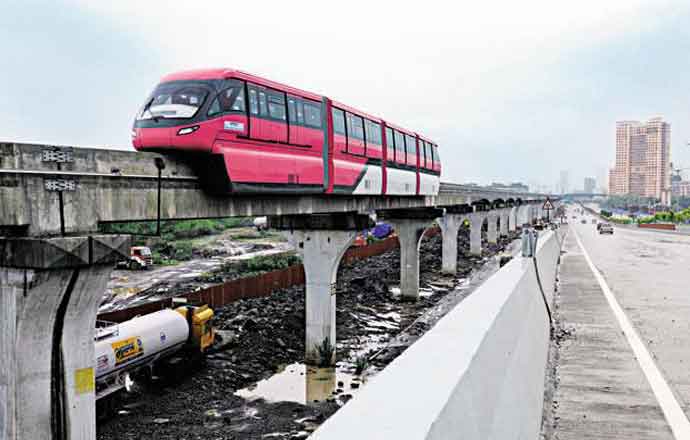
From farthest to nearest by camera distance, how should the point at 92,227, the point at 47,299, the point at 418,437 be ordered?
the point at 92,227 < the point at 47,299 < the point at 418,437

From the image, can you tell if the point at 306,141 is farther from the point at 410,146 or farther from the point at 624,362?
the point at 410,146

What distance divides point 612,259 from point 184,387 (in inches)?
1408

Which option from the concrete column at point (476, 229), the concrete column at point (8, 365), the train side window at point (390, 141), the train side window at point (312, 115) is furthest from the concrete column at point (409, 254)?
the concrete column at point (8, 365)

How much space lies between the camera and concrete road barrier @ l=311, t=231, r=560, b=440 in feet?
11.9

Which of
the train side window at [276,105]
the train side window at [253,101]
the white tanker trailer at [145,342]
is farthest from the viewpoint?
the white tanker trailer at [145,342]

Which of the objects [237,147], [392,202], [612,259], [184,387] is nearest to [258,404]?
[184,387]

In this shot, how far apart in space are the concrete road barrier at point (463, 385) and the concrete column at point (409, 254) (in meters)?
25.6

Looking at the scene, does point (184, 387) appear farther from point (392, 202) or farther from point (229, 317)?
point (392, 202)

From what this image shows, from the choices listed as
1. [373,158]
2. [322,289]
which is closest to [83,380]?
[322,289]

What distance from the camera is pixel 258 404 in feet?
58.6

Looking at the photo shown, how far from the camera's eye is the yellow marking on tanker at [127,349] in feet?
50.0

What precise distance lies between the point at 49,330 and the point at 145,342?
7.94 m

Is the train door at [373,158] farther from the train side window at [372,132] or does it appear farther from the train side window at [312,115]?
the train side window at [312,115]

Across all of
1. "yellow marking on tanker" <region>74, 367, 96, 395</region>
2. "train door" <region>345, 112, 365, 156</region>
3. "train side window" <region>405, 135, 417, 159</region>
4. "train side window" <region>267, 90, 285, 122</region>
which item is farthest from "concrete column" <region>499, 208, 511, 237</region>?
"yellow marking on tanker" <region>74, 367, 96, 395</region>
